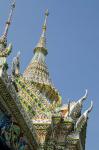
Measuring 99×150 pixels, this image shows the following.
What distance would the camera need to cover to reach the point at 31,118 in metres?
17.5

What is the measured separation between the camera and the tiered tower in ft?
48.2

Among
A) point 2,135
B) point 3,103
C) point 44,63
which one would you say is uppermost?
point 44,63

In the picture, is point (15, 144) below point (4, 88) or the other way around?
below

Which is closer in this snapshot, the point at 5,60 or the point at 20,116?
the point at 5,60

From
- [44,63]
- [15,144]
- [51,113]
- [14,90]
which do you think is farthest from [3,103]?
[44,63]

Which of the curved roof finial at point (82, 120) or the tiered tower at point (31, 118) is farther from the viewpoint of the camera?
the curved roof finial at point (82, 120)

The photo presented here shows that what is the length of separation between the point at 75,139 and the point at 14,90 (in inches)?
216

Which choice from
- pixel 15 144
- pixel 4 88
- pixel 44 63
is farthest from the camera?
pixel 44 63

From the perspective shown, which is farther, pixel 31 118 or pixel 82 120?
pixel 82 120

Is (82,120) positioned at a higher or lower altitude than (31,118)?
higher

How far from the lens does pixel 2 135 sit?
14.5m

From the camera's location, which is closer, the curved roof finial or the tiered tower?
the tiered tower

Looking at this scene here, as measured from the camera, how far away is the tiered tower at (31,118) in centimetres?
1470

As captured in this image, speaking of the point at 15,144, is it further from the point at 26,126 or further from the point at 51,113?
the point at 51,113
